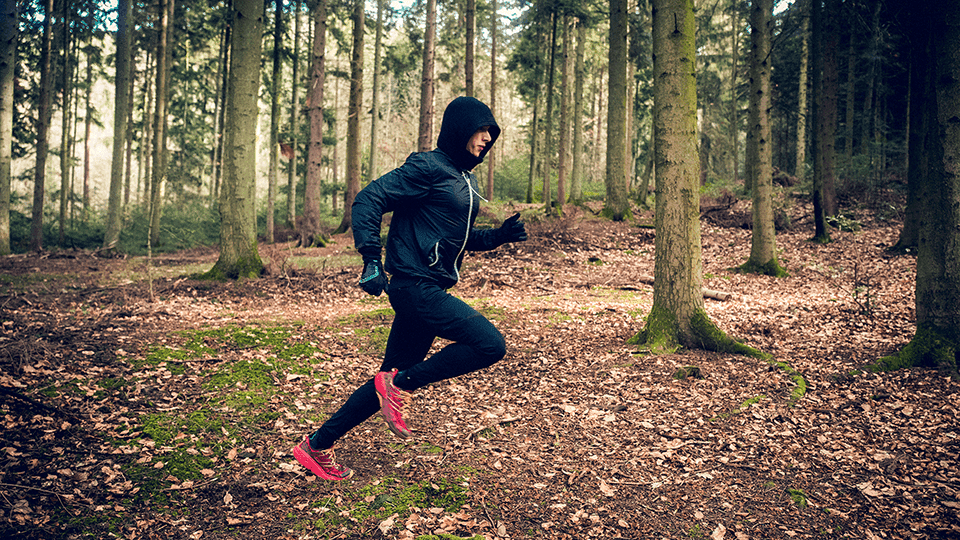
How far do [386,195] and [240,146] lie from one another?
8.07 meters

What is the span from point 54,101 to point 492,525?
25.3 metres

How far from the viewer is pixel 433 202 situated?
338 cm

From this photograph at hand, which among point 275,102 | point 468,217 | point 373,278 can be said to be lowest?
point 373,278

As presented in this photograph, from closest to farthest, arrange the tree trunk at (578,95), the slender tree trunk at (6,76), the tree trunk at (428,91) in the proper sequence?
the slender tree trunk at (6,76) < the tree trunk at (428,91) < the tree trunk at (578,95)

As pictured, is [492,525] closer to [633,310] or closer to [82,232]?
[633,310]

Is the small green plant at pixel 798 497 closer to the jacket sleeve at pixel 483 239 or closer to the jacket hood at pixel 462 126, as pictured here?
the jacket sleeve at pixel 483 239

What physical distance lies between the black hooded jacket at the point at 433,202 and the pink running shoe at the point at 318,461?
1431 mm

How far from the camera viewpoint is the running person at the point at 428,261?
3299 millimetres

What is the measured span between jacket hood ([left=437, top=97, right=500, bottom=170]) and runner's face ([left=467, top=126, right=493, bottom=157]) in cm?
3

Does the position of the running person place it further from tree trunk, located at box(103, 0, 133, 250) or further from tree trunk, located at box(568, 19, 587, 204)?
tree trunk, located at box(568, 19, 587, 204)

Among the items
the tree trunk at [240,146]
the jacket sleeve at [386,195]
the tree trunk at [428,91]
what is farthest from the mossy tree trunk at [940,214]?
the tree trunk at [240,146]

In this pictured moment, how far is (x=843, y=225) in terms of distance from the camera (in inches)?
592

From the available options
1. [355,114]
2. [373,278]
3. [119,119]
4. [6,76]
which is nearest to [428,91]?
[355,114]

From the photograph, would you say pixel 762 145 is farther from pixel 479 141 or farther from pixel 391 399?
pixel 391 399
